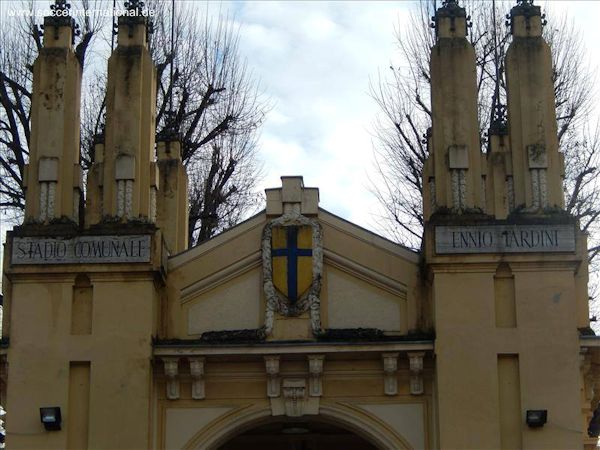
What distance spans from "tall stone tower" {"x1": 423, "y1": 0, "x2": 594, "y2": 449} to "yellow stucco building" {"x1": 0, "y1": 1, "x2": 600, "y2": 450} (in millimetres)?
25

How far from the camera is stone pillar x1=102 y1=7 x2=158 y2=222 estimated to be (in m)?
17.9

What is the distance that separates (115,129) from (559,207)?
21.1 feet

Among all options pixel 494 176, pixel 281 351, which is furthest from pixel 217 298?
pixel 494 176

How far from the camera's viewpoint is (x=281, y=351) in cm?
1719

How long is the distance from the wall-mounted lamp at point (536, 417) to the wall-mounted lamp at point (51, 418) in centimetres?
631

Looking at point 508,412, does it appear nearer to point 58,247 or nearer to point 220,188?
point 58,247

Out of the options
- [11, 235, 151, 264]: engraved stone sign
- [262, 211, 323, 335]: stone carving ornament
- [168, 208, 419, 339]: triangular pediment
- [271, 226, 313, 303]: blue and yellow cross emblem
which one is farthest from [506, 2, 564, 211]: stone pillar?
[11, 235, 151, 264]: engraved stone sign

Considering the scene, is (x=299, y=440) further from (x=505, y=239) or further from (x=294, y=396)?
(x=505, y=239)

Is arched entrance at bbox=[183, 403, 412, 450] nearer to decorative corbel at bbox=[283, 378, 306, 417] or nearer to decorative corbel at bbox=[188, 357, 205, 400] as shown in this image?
decorative corbel at bbox=[283, 378, 306, 417]

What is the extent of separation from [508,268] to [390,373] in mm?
Result: 2183

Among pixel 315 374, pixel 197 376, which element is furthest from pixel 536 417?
pixel 197 376

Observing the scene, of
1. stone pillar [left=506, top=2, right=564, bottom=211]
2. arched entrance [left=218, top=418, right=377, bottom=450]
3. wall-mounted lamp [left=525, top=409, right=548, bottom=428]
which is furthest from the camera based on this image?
arched entrance [left=218, top=418, right=377, bottom=450]

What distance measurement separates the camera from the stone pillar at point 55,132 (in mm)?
17922

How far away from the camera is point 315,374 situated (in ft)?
56.7
